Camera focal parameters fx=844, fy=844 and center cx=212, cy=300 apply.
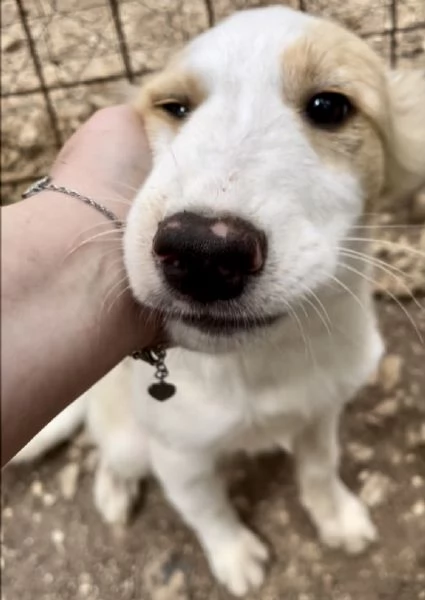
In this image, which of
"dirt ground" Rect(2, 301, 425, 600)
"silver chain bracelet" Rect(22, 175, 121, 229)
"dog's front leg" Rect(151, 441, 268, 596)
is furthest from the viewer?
"dirt ground" Rect(2, 301, 425, 600)

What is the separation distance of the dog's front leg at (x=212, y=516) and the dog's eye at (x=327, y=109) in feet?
1.69

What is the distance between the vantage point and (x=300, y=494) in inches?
59.6

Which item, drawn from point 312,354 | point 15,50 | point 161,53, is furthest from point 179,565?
point 15,50

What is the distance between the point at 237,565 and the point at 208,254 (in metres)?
0.85

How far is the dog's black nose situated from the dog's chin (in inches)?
1.6

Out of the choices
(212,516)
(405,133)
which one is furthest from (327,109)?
(212,516)

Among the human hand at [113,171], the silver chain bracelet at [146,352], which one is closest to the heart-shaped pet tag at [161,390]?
the silver chain bracelet at [146,352]

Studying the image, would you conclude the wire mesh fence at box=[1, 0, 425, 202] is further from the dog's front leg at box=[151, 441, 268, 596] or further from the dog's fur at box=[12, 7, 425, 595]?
the dog's front leg at box=[151, 441, 268, 596]

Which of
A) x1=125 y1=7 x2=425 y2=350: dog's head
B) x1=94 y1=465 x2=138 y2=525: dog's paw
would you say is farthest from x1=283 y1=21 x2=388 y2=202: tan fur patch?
x1=94 y1=465 x2=138 y2=525: dog's paw

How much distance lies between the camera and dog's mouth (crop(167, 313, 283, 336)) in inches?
32.3

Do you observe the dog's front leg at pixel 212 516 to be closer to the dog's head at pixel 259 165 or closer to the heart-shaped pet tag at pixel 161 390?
the heart-shaped pet tag at pixel 161 390

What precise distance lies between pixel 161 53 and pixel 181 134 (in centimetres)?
49

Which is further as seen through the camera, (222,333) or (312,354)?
(312,354)

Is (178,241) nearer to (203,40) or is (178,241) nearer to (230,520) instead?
(203,40)
